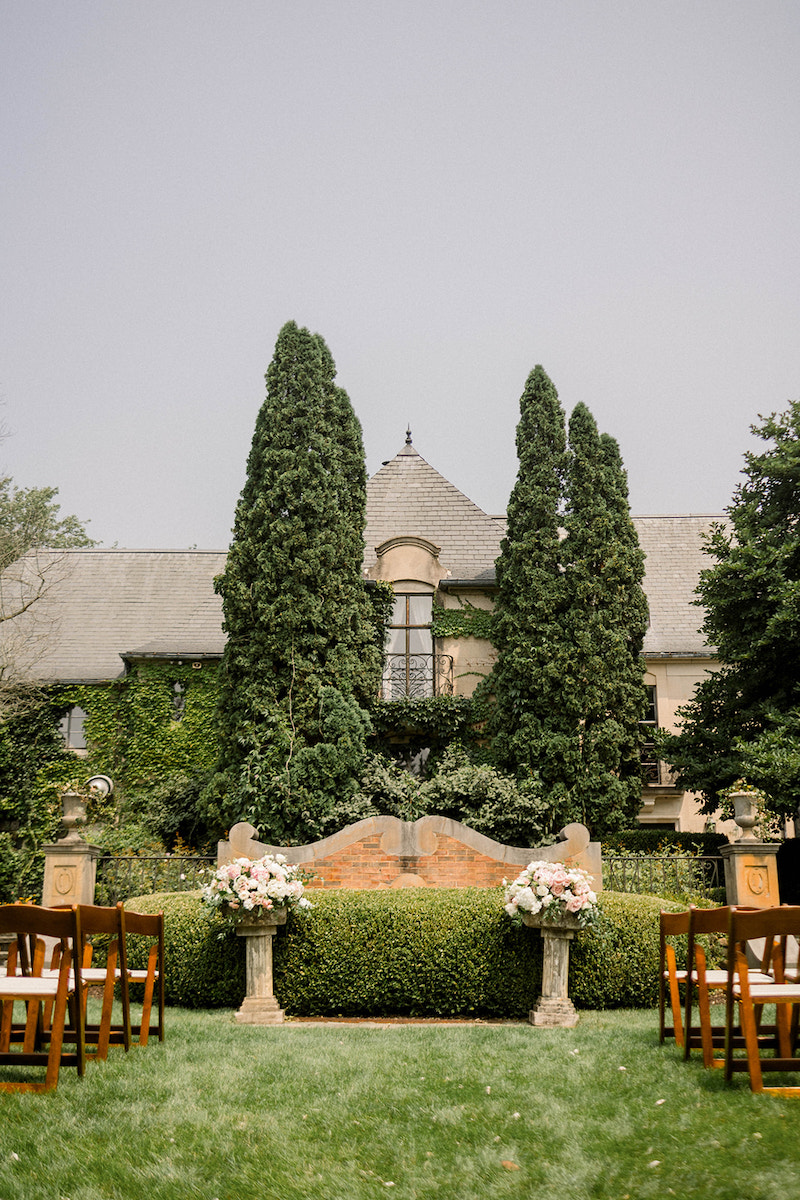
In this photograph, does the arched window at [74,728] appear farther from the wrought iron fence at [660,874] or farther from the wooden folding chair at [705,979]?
the wooden folding chair at [705,979]

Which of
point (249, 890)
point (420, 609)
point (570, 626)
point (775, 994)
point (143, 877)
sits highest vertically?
point (420, 609)

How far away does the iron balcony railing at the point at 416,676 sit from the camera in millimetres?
20234

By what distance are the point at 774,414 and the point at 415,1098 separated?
16002 mm

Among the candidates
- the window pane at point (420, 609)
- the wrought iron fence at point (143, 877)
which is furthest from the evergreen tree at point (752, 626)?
the wrought iron fence at point (143, 877)

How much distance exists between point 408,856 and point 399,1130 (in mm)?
7459

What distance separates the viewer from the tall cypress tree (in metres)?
17.6

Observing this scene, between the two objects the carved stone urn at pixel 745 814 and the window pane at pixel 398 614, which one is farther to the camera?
the window pane at pixel 398 614

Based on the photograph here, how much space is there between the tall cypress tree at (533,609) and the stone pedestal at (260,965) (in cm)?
857

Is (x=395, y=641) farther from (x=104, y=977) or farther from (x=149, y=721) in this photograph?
(x=104, y=977)

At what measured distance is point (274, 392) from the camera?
1897cm

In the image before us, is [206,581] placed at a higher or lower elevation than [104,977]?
higher

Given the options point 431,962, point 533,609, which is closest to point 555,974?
point 431,962

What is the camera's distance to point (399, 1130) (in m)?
4.82

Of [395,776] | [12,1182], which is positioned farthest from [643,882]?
[12,1182]
